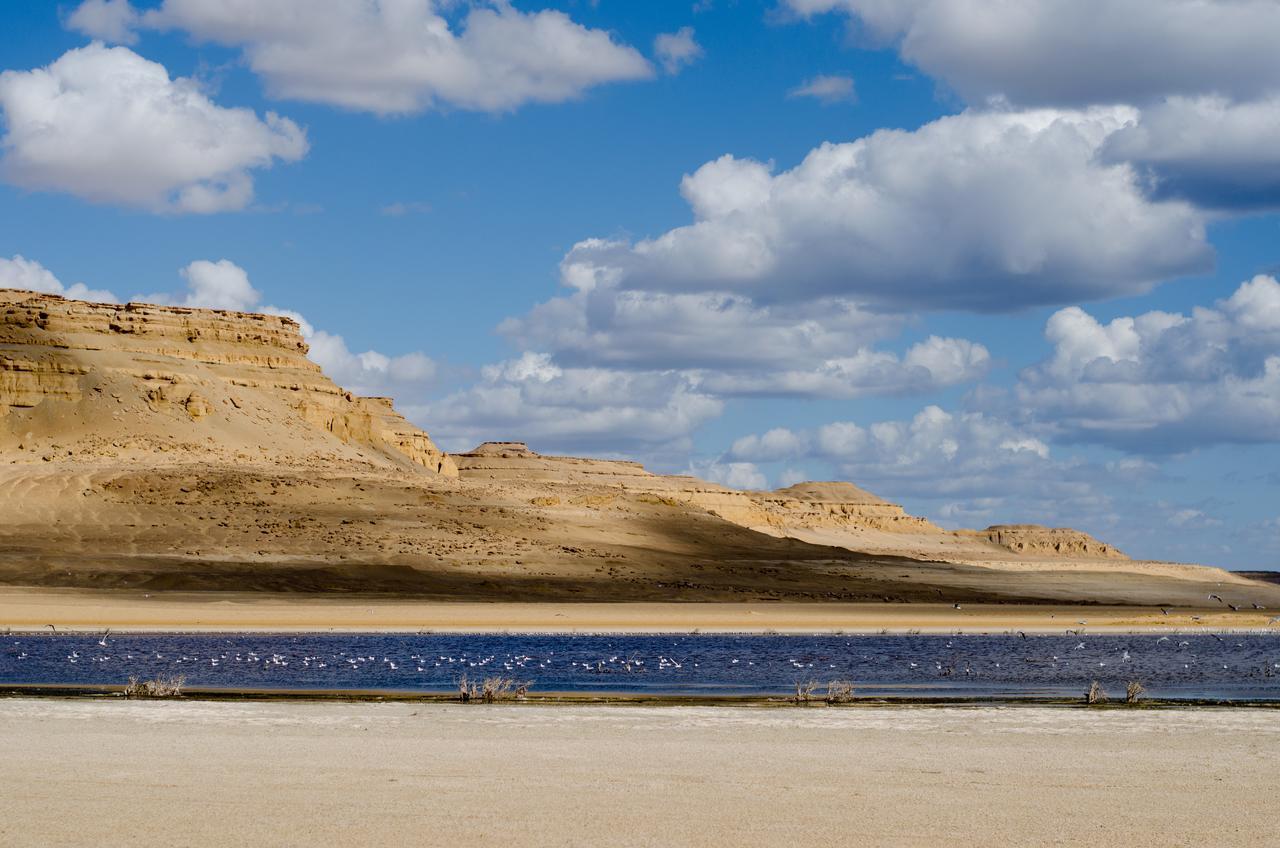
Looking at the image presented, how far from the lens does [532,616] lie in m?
54.8

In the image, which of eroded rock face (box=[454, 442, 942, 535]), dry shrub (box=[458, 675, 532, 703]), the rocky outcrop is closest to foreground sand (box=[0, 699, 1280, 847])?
dry shrub (box=[458, 675, 532, 703])

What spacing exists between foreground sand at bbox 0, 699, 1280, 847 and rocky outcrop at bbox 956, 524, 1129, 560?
144999 millimetres

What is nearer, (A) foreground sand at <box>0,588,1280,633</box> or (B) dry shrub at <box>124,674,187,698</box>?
(B) dry shrub at <box>124,674,187,698</box>

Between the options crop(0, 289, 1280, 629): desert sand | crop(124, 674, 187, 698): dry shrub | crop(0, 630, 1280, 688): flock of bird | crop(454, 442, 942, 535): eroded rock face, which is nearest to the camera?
crop(124, 674, 187, 698): dry shrub

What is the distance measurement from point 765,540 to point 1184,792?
254 feet

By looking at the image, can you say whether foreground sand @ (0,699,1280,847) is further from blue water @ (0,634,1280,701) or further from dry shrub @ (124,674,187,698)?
blue water @ (0,634,1280,701)

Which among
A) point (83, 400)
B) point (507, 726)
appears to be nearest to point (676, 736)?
point (507, 726)

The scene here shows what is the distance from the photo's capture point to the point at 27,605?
52.5 m

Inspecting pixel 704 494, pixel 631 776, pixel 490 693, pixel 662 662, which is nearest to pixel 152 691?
pixel 490 693

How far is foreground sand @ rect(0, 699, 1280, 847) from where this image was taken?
40.5 ft

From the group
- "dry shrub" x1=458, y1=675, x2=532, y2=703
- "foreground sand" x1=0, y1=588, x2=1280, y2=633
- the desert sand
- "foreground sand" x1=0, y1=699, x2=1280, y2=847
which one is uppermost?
the desert sand

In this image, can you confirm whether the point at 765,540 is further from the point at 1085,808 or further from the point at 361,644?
the point at 1085,808

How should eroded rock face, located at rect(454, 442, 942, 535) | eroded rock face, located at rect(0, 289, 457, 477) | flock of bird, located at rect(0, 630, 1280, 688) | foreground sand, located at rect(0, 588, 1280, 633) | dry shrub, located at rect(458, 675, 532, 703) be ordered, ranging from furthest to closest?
eroded rock face, located at rect(454, 442, 942, 535) < eroded rock face, located at rect(0, 289, 457, 477) < foreground sand, located at rect(0, 588, 1280, 633) < flock of bird, located at rect(0, 630, 1280, 688) < dry shrub, located at rect(458, 675, 532, 703)

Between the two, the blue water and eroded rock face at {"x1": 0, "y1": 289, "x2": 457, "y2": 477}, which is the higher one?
eroded rock face at {"x1": 0, "y1": 289, "x2": 457, "y2": 477}
